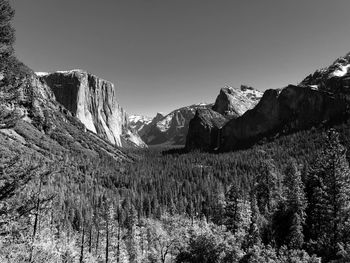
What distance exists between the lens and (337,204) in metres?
36.6

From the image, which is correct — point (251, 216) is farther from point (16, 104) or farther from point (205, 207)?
point (205, 207)

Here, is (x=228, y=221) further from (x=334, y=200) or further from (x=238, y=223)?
(x=334, y=200)

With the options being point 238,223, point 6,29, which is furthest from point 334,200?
point 6,29

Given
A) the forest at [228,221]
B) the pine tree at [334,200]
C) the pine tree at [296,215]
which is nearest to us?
the forest at [228,221]

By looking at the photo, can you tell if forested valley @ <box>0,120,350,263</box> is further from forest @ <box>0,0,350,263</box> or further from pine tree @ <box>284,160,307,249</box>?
pine tree @ <box>284,160,307,249</box>

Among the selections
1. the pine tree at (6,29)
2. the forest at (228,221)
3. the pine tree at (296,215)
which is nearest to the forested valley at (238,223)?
the forest at (228,221)

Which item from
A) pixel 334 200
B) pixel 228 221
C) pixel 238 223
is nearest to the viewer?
pixel 334 200

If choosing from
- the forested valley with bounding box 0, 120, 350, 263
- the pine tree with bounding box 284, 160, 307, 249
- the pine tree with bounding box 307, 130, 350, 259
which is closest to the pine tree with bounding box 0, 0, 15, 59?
the forested valley with bounding box 0, 120, 350, 263

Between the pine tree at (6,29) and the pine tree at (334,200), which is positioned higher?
the pine tree at (6,29)

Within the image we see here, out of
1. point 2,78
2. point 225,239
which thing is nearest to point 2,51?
point 2,78

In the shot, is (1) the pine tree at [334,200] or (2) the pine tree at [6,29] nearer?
(2) the pine tree at [6,29]

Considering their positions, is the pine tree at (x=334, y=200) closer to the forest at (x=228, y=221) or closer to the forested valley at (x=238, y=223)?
the forested valley at (x=238, y=223)

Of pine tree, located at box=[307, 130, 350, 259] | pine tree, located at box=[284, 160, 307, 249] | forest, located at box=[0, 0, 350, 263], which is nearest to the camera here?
forest, located at box=[0, 0, 350, 263]

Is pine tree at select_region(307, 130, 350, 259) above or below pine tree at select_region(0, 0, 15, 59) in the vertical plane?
below
